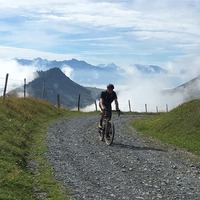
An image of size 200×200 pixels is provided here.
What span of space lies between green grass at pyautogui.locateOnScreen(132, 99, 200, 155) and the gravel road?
1.29 m

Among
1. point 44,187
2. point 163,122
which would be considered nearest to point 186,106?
point 163,122

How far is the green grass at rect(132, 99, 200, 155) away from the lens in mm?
25225

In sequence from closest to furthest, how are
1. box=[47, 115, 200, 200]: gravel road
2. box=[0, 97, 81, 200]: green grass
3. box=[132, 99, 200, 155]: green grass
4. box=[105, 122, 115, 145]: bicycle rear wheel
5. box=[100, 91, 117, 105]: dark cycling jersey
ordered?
box=[0, 97, 81, 200]: green grass < box=[47, 115, 200, 200]: gravel road < box=[100, 91, 117, 105]: dark cycling jersey < box=[105, 122, 115, 145]: bicycle rear wheel < box=[132, 99, 200, 155]: green grass

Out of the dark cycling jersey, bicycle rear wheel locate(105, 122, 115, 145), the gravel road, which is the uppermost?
the dark cycling jersey

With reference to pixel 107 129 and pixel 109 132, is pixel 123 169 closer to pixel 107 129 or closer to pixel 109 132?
pixel 109 132

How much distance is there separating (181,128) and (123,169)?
1300 centimetres

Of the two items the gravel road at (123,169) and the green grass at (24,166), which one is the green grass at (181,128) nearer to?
the gravel road at (123,169)

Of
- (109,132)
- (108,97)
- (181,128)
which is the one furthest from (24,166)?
(181,128)

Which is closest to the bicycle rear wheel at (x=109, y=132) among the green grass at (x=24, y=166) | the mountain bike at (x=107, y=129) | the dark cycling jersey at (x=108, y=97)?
the mountain bike at (x=107, y=129)

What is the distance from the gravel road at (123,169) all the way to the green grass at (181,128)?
1285mm

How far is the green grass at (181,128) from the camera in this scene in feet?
82.8

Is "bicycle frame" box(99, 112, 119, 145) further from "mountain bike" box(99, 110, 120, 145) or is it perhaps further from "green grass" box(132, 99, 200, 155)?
"green grass" box(132, 99, 200, 155)

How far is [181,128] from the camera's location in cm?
2923

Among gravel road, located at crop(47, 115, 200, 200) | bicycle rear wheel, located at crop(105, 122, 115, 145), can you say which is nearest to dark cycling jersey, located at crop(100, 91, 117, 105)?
bicycle rear wheel, located at crop(105, 122, 115, 145)
